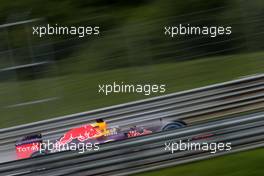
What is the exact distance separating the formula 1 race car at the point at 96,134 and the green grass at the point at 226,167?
1777mm

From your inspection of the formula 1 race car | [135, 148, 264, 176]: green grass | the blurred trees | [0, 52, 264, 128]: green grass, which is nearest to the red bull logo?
the formula 1 race car

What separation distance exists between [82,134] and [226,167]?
2585 mm

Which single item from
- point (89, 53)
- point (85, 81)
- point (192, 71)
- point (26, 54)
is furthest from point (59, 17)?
point (26, 54)

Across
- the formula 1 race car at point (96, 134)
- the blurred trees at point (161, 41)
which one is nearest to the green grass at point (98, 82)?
the blurred trees at point (161, 41)

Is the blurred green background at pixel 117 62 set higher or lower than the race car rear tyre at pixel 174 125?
higher

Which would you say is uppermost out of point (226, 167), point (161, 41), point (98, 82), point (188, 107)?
point (161, 41)

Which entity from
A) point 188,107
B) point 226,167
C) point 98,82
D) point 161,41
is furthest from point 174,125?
point 98,82

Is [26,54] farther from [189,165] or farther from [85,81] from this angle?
[189,165]

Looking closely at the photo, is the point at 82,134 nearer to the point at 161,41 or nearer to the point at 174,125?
the point at 174,125

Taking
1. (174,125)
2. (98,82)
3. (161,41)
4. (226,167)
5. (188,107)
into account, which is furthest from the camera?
(98,82)

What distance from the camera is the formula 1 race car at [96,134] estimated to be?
7943 millimetres

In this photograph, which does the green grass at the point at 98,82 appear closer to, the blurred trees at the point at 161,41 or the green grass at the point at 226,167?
the blurred trees at the point at 161,41

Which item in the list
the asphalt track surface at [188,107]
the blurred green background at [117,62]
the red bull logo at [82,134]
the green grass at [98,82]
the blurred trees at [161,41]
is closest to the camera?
the red bull logo at [82,134]

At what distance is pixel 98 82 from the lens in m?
10.5
